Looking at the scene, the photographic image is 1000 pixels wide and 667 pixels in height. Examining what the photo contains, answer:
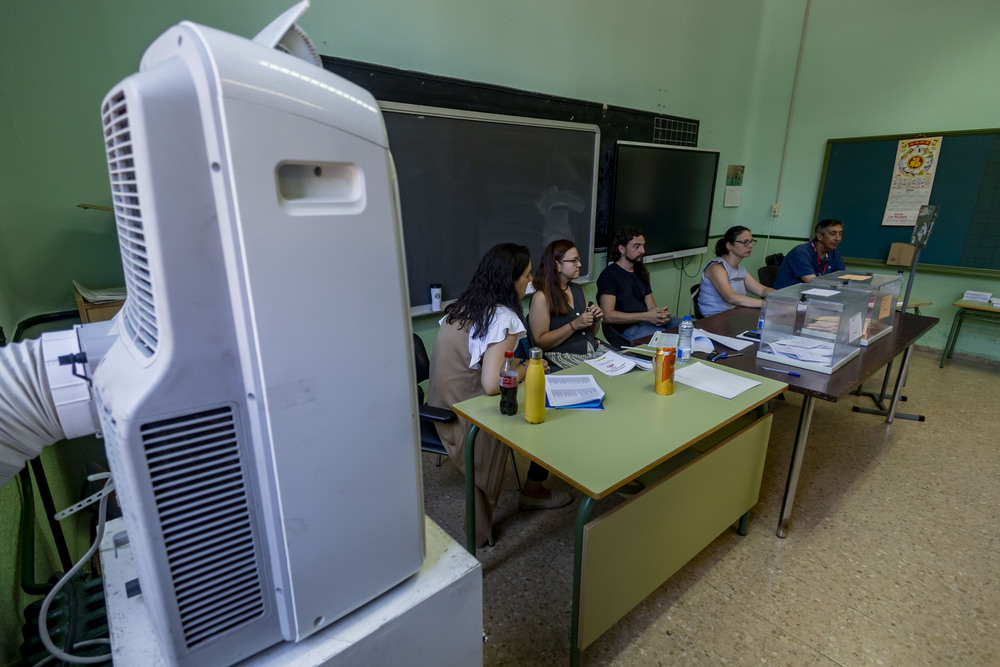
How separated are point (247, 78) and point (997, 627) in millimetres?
2599

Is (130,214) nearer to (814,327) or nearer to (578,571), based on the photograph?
(578,571)

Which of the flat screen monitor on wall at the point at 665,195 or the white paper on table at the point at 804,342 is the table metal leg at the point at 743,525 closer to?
the white paper on table at the point at 804,342

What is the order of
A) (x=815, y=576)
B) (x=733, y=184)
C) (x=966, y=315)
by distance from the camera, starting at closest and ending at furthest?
(x=815, y=576), (x=966, y=315), (x=733, y=184)

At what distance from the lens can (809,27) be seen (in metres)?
4.42

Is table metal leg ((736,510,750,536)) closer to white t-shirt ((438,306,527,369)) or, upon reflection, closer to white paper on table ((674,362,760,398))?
white paper on table ((674,362,760,398))

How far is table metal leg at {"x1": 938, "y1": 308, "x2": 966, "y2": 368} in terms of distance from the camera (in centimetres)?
400

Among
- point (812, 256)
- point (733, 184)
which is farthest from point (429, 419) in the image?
point (733, 184)

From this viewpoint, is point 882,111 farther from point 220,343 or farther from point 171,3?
point 220,343

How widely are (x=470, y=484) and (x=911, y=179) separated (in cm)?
487

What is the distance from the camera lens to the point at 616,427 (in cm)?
148

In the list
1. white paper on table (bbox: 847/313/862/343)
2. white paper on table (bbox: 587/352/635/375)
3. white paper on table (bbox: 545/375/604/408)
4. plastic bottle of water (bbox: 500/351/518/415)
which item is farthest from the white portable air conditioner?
white paper on table (bbox: 847/313/862/343)

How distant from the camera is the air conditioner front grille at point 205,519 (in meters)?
0.52

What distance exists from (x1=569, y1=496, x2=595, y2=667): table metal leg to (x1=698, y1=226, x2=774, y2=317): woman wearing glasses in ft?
7.49

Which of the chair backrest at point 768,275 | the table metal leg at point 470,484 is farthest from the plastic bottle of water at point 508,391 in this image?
the chair backrest at point 768,275
